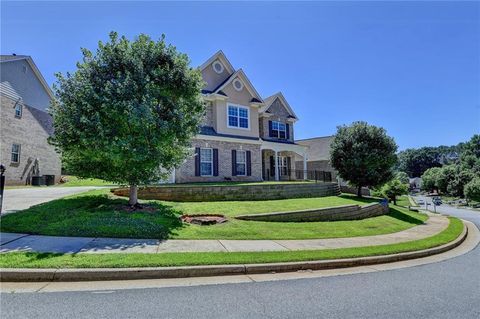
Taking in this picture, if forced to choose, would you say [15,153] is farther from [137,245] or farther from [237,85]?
[137,245]

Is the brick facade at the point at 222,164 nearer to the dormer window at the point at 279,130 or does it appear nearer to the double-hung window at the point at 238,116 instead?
the double-hung window at the point at 238,116

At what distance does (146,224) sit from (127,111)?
11.8 ft

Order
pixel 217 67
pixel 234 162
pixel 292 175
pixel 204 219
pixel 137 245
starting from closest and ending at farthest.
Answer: pixel 137 245
pixel 204 219
pixel 234 162
pixel 217 67
pixel 292 175

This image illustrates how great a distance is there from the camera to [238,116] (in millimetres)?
22922

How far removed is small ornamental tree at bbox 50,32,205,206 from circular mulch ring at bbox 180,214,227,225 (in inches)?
78.4

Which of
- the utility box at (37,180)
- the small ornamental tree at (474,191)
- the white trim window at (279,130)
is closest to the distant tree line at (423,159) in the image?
the small ornamental tree at (474,191)

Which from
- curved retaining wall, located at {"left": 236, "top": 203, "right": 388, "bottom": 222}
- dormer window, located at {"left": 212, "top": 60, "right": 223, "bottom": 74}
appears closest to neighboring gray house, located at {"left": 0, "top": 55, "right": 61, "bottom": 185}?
dormer window, located at {"left": 212, "top": 60, "right": 223, "bottom": 74}

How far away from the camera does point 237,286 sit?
5.34 metres

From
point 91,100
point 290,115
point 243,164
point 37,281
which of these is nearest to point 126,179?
point 91,100

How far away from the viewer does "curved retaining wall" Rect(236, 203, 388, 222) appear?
12.0 m

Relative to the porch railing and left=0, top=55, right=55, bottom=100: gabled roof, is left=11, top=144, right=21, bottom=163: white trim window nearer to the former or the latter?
left=0, top=55, right=55, bottom=100: gabled roof

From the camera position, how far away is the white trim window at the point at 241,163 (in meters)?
21.9

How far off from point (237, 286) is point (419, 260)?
5763 mm

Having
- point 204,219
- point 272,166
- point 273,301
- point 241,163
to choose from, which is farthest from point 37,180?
point 273,301
